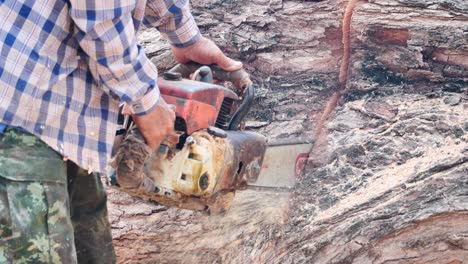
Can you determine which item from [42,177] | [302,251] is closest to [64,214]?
[42,177]

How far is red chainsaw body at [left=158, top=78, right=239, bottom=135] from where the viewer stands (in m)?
2.40

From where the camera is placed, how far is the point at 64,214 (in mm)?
2041

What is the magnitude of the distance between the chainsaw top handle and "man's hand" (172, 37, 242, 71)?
21 mm

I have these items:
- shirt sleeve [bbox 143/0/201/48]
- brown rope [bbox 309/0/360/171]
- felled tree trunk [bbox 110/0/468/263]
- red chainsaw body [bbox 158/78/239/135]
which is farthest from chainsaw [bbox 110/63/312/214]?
brown rope [bbox 309/0/360/171]

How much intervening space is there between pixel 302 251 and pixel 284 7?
53.2 inches

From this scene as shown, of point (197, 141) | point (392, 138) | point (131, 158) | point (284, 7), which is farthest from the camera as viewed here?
point (284, 7)

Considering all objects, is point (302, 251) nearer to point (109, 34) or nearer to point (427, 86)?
point (427, 86)

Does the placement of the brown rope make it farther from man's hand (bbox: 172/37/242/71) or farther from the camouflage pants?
the camouflage pants

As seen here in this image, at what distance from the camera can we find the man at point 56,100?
6.27 feet

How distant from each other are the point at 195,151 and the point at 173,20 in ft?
1.55

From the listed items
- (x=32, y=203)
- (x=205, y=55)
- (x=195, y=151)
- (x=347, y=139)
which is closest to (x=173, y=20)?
(x=205, y=55)

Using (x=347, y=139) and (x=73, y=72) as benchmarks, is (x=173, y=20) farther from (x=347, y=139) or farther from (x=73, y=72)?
(x=347, y=139)

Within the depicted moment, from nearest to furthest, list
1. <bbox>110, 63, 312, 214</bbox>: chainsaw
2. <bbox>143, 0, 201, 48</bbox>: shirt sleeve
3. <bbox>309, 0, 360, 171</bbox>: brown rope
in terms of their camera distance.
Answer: <bbox>110, 63, 312, 214</bbox>: chainsaw
<bbox>143, 0, 201, 48</bbox>: shirt sleeve
<bbox>309, 0, 360, 171</bbox>: brown rope

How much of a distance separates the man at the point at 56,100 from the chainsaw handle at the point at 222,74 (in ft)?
2.07
